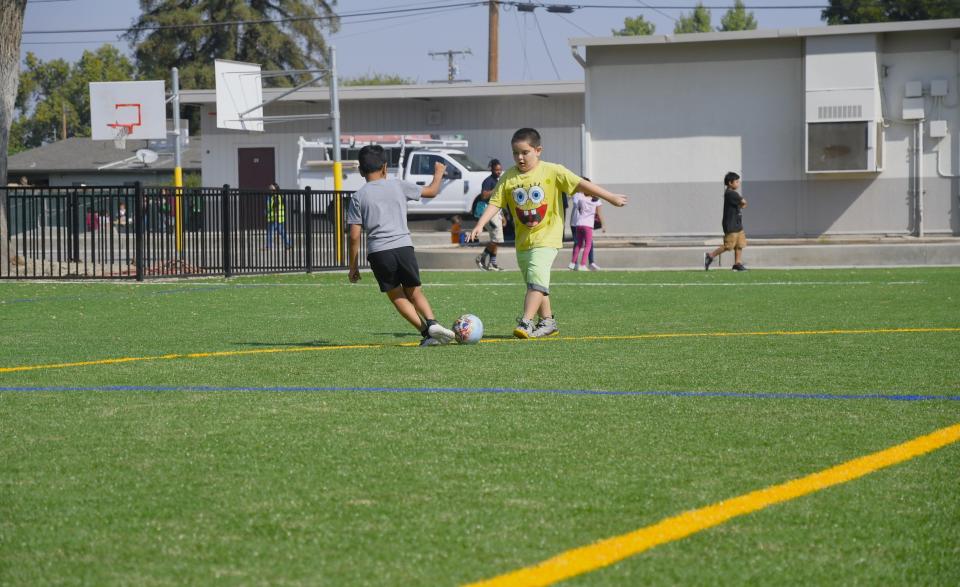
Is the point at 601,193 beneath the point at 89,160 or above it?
beneath

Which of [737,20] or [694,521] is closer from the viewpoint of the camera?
[694,521]

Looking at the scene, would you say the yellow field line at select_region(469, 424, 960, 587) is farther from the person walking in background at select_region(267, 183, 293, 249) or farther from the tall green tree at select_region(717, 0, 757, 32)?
the tall green tree at select_region(717, 0, 757, 32)

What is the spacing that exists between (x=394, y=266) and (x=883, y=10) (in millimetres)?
59973

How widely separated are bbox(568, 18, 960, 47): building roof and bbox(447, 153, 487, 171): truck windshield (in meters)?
7.04

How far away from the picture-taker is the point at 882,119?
98.7ft

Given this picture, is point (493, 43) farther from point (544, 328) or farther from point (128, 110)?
Answer: point (544, 328)

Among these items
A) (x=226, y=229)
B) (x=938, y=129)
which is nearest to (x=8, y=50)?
(x=226, y=229)

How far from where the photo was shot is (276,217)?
23812 mm

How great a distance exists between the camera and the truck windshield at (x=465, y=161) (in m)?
37.2

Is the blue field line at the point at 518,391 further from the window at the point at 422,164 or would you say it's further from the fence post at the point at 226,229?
the window at the point at 422,164

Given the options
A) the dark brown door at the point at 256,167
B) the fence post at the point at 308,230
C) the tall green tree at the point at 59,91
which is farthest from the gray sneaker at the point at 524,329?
the tall green tree at the point at 59,91

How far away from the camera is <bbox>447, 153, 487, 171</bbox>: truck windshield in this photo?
1465 inches

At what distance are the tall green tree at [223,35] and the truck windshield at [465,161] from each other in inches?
1182

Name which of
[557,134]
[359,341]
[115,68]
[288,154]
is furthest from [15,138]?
[359,341]
